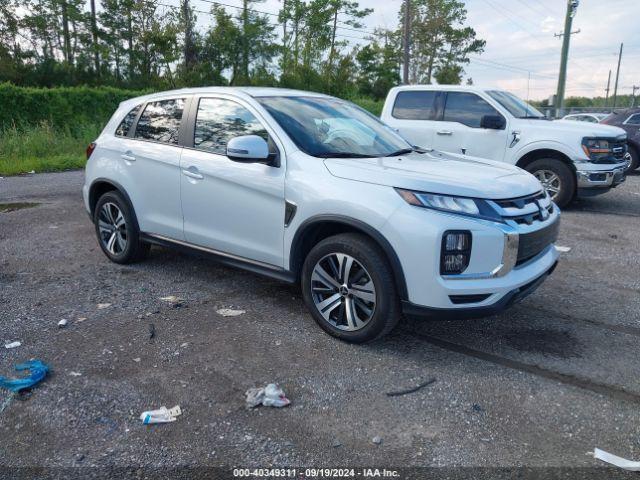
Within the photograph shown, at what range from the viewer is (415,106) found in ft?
31.4

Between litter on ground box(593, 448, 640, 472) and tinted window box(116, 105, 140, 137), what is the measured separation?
4840 mm

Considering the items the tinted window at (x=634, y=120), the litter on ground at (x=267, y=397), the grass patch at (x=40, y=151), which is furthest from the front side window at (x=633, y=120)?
the grass patch at (x=40, y=151)

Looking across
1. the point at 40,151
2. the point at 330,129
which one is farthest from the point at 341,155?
the point at 40,151

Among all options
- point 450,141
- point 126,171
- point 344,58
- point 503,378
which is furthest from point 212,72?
point 503,378

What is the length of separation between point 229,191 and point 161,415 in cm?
193

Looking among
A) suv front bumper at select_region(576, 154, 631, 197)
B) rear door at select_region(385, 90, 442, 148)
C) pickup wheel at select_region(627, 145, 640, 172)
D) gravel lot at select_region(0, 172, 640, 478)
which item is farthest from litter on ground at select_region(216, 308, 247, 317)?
pickup wheel at select_region(627, 145, 640, 172)

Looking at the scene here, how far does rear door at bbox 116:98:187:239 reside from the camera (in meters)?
4.89

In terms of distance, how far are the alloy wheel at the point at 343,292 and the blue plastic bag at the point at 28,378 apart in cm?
182

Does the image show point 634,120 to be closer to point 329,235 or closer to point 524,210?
point 524,210

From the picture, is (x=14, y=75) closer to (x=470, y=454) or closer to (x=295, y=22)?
(x=295, y=22)

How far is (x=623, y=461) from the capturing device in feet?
8.68

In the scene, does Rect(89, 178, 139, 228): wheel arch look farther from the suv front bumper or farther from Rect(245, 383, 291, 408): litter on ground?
the suv front bumper

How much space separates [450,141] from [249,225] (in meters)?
5.78

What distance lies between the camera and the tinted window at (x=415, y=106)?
30.8ft
